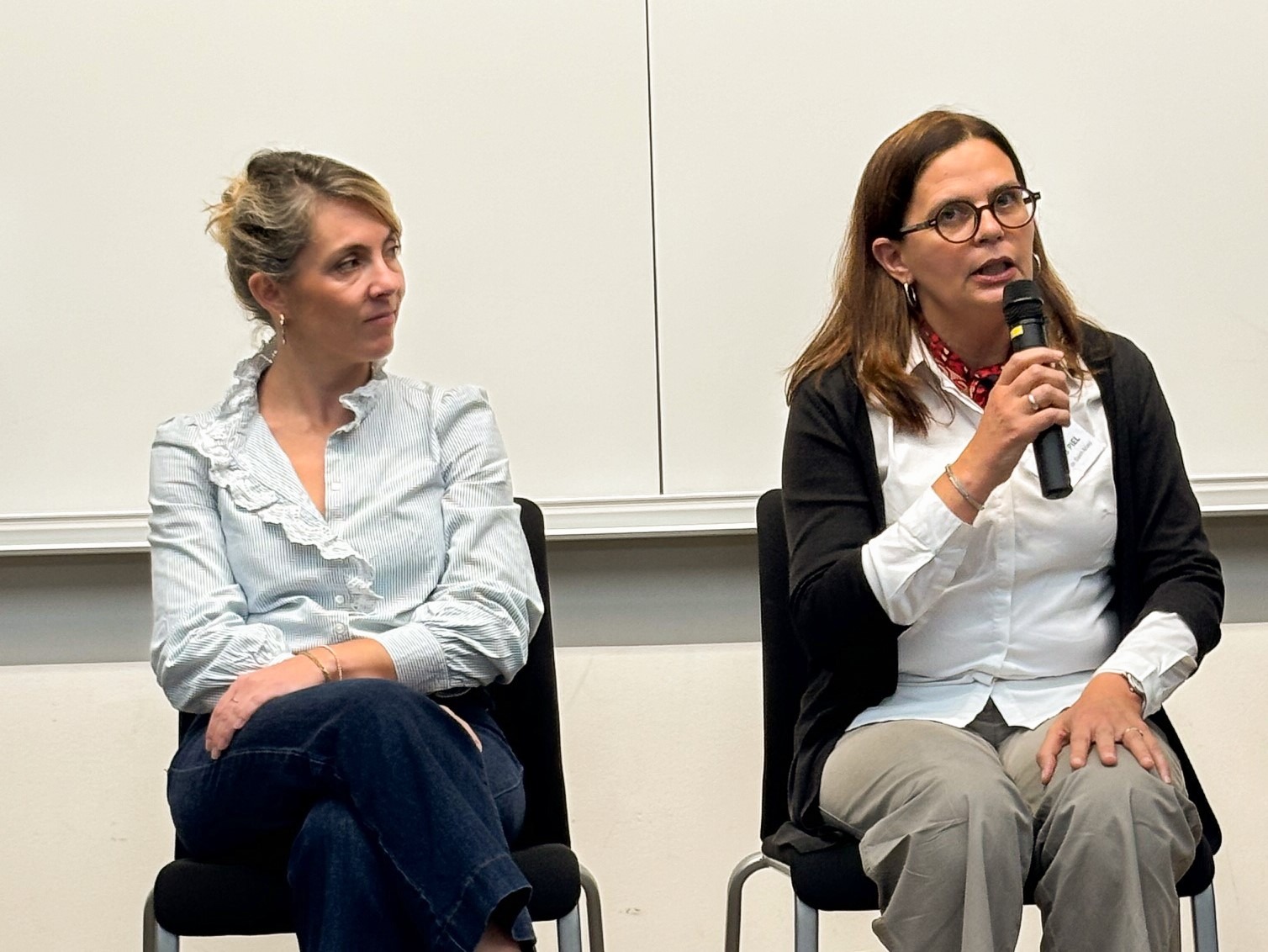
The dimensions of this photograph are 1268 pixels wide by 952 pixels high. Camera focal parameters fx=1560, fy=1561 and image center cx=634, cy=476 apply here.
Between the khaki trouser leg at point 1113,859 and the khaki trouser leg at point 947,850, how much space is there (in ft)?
0.13

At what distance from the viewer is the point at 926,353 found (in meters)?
1.92

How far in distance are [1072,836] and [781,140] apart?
4.43 feet

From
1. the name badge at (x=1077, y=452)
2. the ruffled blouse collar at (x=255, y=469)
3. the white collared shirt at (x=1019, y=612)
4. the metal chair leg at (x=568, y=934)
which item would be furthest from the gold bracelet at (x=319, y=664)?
the name badge at (x=1077, y=452)

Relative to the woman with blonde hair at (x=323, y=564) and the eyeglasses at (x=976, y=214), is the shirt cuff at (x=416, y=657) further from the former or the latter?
the eyeglasses at (x=976, y=214)

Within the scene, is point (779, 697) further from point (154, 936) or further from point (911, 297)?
point (154, 936)

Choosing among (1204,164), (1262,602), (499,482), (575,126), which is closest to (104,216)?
(575,126)

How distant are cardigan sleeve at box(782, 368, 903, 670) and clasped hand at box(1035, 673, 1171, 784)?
22cm

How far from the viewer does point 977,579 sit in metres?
1.81

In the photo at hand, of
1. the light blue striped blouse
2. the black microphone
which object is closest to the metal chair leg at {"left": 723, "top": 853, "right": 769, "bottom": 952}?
the light blue striped blouse

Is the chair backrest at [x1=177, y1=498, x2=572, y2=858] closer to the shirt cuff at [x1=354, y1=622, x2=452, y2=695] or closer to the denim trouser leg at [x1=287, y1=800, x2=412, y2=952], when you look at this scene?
the shirt cuff at [x1=354, y1=622, x2=452, y2=695]

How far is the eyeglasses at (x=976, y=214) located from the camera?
6.07 feet

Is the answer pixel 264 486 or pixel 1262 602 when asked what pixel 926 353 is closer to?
pixel 264 486

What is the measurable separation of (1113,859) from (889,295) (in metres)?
0.76

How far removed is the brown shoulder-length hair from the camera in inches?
74.2
